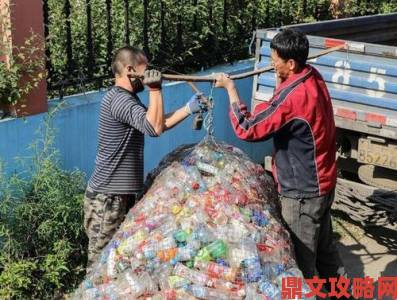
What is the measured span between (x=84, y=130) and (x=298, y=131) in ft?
6.50

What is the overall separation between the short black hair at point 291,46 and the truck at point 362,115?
1.29 meters

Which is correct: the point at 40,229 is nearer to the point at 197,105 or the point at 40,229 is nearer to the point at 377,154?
the point at 197,105

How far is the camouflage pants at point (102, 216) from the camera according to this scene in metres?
4.11

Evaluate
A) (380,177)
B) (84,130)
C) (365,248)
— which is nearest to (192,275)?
(84,130)

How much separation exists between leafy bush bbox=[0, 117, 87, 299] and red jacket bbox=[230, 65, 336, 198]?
1428 mm

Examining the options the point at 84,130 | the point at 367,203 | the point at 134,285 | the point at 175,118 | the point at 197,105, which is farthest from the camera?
the point at 367,203

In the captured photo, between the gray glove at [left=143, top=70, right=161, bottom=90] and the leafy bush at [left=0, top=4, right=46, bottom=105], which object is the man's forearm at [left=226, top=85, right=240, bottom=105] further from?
the leafy bush at [left=0, top=4, right=46, bottom=105]

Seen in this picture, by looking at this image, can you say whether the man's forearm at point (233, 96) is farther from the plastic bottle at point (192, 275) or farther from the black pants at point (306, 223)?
the plastic bottle at point (192, 275)

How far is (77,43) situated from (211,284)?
10.1 feet

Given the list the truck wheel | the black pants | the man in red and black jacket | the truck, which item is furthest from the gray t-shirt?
the truck wheel

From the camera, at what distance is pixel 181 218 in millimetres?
3387

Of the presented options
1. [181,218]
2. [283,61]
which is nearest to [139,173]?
[181,218]

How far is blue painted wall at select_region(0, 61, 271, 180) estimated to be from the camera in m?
4.61

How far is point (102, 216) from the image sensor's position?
4.13m
